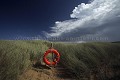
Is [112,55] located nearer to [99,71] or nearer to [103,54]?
[103,54]

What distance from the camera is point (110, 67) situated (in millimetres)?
7828

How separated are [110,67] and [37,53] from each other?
13.6 feet

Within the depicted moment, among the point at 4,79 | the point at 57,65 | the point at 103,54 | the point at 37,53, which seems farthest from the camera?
the point at 37,53

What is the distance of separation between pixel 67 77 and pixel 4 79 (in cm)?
317

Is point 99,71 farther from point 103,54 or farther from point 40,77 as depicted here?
point 40,77

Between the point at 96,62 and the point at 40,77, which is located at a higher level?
the point at 96,62

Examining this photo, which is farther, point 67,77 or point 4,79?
point 67,77

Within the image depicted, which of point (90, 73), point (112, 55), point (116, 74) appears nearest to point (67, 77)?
point (90, 73)

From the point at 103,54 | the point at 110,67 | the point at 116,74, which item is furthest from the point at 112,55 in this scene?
the point at 116,74

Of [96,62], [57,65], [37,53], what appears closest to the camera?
[96,62]

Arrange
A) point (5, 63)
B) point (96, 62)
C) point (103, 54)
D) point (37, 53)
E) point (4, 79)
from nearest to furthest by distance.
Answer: point (4, 79) < point (5, 63) < point (96, 62) < point (103, 54) < point (37, 53)

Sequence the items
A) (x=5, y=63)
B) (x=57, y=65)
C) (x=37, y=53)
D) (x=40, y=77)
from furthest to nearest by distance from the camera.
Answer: (x=37, y=53) → (x=57, y=65) → (x=40, y=77) → (x=5, y=63)

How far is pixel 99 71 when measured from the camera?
712 centimetres

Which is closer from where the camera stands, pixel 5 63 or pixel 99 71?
pixel 5 63
